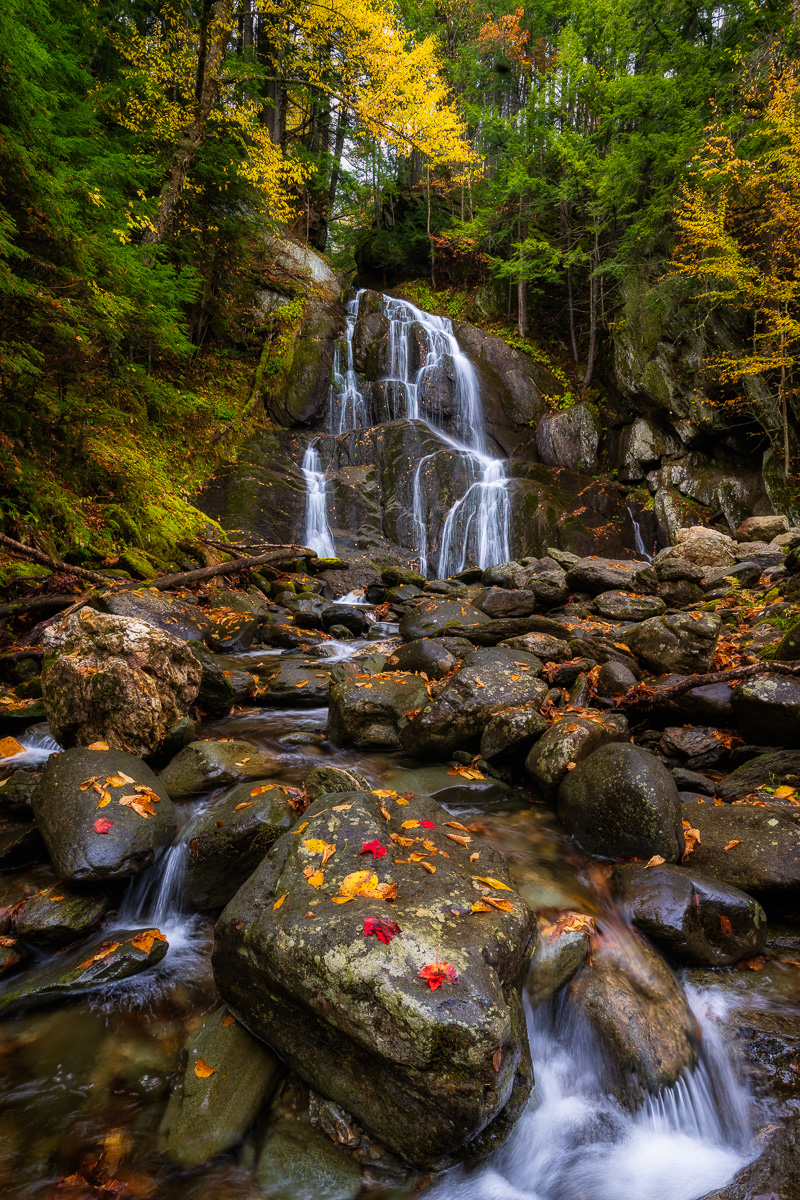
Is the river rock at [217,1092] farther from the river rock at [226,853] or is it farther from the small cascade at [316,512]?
the small cascade at [316,512]

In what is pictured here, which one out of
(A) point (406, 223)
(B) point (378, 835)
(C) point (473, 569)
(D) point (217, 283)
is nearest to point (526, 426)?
(C) point (473, 569)

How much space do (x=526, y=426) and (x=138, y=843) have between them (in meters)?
17.5

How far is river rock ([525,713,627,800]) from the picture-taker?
13.0 feet

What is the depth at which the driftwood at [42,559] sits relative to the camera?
5828 mm

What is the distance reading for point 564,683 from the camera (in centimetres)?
540

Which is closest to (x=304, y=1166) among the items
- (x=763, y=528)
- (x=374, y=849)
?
(x=374, y=849)

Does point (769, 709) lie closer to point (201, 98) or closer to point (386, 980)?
point (386, 980)

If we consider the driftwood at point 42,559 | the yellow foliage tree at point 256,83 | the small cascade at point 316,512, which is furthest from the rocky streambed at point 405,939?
the yellow foliage tree at point 256,83

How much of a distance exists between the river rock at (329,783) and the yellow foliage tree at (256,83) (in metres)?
10.2

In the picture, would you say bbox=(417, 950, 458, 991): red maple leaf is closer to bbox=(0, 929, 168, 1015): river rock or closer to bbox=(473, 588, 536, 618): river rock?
bbox=(0, 929, 168, 1015): river rock

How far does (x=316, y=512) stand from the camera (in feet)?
45.0

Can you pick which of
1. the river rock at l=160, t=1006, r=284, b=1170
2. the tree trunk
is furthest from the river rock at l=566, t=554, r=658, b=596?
the tree trunk

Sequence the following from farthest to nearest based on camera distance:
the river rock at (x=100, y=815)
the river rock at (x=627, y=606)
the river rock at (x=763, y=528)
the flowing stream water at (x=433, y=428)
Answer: the flowing stream water at (x=433, y=428)
the river rock at (x=763, y=528)
the river rock at (x=627, y=606)
the river rock at (x=100, y=815)

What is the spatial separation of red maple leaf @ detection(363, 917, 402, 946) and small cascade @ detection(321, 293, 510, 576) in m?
11.4
